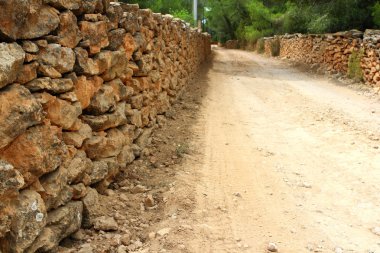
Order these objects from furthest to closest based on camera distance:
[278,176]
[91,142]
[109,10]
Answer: [278,176] < [109,10] < [91,142]

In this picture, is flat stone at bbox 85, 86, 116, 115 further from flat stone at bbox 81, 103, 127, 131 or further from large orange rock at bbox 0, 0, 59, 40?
large orange rock at bbox 0, 0, 59, 40

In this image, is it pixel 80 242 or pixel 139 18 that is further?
pixel 139 18

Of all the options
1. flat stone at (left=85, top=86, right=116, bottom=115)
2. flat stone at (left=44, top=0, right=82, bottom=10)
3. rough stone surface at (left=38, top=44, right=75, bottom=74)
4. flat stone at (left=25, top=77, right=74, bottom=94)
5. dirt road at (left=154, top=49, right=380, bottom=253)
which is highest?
flat stone at (left=44, top=0, right=82, bottom=10)

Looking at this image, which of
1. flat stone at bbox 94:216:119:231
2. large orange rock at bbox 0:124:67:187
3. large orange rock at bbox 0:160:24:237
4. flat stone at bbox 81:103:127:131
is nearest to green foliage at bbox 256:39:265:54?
flat stone at bbox 81:103:127:131

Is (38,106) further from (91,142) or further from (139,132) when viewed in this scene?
(139,132)

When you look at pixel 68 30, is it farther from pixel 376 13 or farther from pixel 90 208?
pixel 376 13

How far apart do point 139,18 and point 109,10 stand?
116 centimetres

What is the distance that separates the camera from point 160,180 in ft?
15.4

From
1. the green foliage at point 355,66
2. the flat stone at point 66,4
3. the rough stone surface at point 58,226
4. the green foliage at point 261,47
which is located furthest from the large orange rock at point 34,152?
the green foliage at point 261,47

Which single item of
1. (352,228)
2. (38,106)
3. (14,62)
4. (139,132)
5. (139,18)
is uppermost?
(139,18)

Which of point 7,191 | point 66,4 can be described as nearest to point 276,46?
point 66,4

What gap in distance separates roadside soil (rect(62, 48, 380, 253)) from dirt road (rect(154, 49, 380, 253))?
0.01 meters

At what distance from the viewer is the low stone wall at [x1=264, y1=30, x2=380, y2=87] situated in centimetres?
1140

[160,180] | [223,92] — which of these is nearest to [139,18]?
[160,180]
